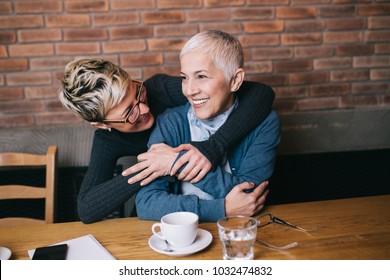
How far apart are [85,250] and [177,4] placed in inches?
60.3

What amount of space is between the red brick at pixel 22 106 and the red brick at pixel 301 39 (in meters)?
1.40

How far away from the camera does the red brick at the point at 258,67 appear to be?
2.32 meters

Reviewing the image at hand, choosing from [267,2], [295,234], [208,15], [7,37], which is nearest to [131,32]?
[208,15]

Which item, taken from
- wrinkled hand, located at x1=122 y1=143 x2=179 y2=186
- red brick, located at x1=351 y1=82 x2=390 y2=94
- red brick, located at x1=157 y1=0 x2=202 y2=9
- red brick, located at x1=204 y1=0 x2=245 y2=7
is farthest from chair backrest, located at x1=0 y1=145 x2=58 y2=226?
red brick, located at x1=351 y1=82 x2=390 y2=94

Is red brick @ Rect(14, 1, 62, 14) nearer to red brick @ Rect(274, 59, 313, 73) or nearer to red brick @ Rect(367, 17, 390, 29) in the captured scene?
red brick @ Rect(274, 59, 313, 73)

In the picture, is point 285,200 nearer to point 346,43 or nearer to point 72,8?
point 346,43

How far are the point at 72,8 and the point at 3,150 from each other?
82 cm

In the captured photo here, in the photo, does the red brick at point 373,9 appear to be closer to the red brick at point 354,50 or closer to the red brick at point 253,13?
the red brick at point 354,50

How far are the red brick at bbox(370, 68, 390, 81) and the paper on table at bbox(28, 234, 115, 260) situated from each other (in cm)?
196

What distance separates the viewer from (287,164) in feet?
7.47

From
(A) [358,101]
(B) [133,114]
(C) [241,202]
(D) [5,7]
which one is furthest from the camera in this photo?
(A) [358,101]

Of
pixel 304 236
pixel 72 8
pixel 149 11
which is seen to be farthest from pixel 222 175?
pixel 72 8

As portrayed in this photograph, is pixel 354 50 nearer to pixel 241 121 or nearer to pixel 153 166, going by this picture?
pixel 241 121

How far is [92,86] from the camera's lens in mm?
1404
